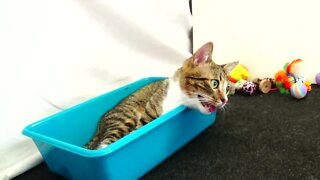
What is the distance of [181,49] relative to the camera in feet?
5.82

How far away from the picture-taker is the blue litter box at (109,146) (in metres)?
0.78

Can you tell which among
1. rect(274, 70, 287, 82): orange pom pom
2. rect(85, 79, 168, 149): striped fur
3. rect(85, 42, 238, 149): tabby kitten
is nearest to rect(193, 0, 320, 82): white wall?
rect(274, 70, 287, 82): orange pom pom

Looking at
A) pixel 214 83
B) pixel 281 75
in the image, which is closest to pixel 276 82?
pixel 281 75

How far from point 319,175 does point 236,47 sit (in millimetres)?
1053

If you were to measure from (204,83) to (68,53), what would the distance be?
0.65m

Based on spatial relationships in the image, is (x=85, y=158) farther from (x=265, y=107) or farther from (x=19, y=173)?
(x=265, y=107)

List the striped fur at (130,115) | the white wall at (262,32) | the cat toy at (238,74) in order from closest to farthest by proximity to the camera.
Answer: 1. the striped fur at (130,115)
2. the white wall at (262,32)
3. the cat toy at (238,74)

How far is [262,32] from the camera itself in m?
1.65

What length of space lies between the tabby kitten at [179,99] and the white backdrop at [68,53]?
0.95ft

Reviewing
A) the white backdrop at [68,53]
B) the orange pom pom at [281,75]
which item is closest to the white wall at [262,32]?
the orange pom pom at [281,75]

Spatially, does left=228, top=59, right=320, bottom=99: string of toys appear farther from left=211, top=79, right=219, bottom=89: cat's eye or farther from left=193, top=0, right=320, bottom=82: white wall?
left=211, top=79, right=219, bottom=89: cat's eye

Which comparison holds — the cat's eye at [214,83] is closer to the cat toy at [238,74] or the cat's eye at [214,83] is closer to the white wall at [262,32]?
the cat toy at [238,74]

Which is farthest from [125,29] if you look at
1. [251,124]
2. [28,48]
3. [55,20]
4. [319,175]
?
[319,175]

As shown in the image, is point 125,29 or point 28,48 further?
point 125,29
